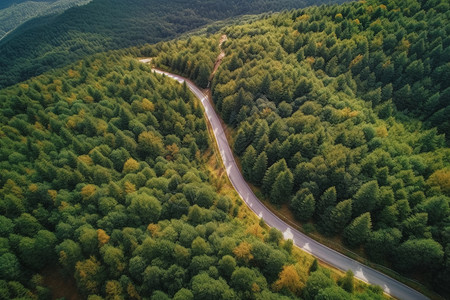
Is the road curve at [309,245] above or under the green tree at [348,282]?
under

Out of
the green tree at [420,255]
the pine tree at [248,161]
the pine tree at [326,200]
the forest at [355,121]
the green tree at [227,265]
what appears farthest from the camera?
the pine tree at [248,161]

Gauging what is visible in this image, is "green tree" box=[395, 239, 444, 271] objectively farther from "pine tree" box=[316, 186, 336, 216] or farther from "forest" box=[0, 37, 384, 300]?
"pine tree" box=[316, 186, 336, 216]

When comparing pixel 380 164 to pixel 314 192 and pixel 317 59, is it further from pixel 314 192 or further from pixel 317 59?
pixel 317 59

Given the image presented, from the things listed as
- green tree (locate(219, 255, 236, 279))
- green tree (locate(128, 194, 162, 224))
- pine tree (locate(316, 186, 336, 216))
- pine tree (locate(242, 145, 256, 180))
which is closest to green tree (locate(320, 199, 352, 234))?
pine tree (locate(316, 186, 336, 216))

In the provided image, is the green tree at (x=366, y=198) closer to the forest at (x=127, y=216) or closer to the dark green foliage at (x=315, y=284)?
the forest at (x=127, y=216)

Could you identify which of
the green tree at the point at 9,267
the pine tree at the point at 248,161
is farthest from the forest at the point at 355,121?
the green tree at the point at 9,267
